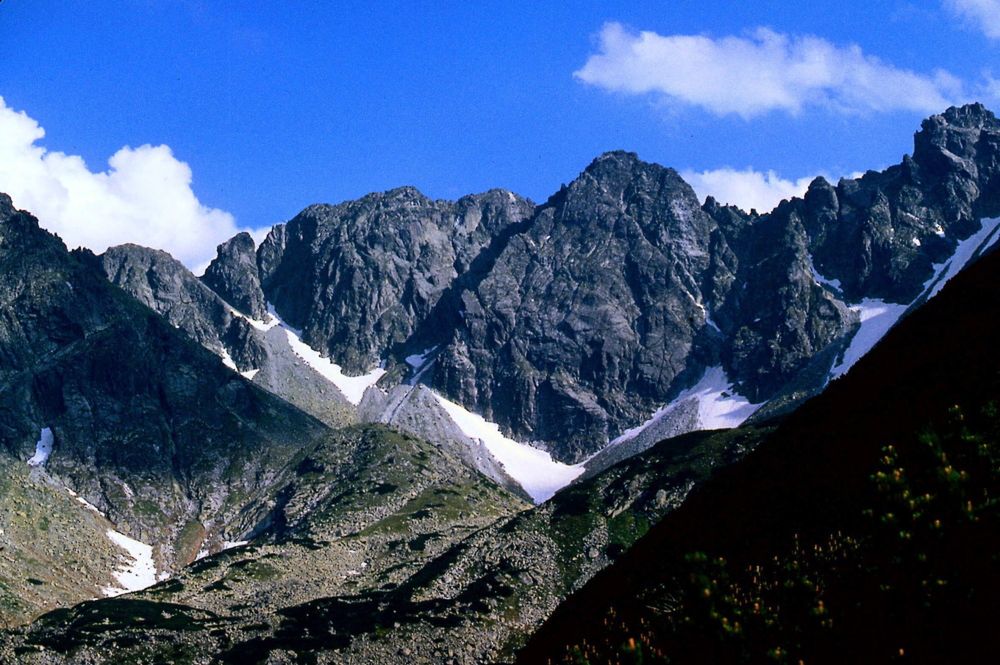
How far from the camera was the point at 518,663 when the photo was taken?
31797 mm

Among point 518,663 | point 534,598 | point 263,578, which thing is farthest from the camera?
point 263,578

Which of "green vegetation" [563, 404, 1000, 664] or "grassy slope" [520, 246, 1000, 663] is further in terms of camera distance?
"grassy slope" [520, 246, 1000, 663]

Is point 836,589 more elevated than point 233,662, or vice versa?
point 836,589

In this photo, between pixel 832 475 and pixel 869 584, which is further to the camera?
pixel 832 475

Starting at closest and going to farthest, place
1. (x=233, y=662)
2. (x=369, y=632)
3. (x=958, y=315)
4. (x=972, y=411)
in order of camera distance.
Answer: (x=972, y=411)
(x=958, y=315)
(x=233, y=662)
(x=369, y=632)

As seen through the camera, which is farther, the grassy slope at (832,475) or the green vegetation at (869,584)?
the grassy slope at (832,475)

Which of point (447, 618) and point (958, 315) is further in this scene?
point (447, 618)

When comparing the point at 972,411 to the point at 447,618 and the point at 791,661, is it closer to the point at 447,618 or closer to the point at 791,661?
the point at 791,661

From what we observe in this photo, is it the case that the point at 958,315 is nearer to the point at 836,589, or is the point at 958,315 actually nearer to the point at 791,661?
the point at 836,589

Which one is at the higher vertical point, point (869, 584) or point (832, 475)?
point (832, 475)

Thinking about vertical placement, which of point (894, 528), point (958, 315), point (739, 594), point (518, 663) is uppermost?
point (958, 315)

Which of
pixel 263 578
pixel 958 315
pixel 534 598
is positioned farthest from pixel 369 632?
pixel 958 315

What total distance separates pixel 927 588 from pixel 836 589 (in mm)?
2555

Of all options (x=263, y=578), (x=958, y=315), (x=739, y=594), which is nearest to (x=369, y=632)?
(x=263, y=578)
